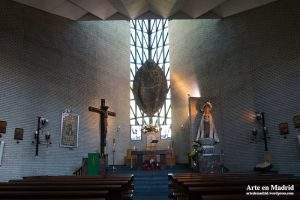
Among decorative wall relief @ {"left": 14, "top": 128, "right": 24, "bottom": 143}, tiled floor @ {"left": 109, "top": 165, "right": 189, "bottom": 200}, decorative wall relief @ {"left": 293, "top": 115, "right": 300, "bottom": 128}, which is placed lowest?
tiled floor @ {"left": 109, "top": 165, "right": 189, "bottom": 200}

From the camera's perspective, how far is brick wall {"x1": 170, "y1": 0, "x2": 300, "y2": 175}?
970 centimetres

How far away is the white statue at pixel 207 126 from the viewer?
11539 millimetres

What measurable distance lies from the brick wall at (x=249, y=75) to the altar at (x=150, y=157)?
2.54ft

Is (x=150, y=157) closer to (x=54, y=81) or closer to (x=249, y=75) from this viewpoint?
(x=54, y=81)

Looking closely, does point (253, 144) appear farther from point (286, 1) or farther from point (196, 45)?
point (196, 45)

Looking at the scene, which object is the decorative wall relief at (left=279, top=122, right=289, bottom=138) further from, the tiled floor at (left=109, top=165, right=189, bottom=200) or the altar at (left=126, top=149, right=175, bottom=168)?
the altar at (left=126, top=149, right=175, bottom=168)

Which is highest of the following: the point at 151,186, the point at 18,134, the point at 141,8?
the point at 141,8

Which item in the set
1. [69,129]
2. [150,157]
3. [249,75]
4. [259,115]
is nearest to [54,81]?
[69,129]

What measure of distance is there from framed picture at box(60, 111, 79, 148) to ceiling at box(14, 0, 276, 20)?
3.83 meters

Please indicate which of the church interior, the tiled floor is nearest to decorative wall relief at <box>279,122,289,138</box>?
the church interior

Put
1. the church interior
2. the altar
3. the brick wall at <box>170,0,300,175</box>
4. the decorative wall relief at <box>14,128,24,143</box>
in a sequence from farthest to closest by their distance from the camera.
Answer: the altar < the brick wall at <box>170,0,300,175</box> < the church interior < the decorative wall relief at <box>14,128,24,143</box>

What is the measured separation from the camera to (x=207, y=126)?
1166cm

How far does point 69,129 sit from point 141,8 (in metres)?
5.31

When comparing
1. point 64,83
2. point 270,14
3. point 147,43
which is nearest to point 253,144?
point 270,14
